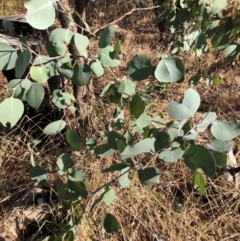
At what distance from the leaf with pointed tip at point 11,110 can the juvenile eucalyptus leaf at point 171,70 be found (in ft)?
0.86

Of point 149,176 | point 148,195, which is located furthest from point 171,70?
point 148,195

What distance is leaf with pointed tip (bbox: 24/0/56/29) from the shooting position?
0.71 meters

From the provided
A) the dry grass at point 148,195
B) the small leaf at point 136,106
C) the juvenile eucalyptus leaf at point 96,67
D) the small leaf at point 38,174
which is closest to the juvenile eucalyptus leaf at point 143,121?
the small leaf at point 136,106

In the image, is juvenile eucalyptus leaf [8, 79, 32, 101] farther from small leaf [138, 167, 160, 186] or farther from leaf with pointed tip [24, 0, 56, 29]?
small leaf [138, 167, 160, 186]

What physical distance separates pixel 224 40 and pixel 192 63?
1.68 m

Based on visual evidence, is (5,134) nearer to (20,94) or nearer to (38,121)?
(38,121)

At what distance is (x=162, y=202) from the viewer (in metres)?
1.63

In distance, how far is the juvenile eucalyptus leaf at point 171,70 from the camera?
739 mm

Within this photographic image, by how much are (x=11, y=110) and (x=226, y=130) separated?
384 millimetres

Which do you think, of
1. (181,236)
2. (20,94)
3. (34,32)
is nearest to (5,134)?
(34,32)

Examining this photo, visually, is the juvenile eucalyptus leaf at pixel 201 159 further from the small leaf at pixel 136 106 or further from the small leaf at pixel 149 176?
the small leaf at pixel 136 106

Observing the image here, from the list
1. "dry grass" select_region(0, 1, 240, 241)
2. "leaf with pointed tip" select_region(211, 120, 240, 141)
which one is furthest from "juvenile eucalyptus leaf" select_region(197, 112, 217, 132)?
"dry grass" select_region(0, 1, 240, 241)

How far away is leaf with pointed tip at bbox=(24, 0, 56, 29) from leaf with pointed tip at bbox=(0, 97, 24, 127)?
5.8 inches

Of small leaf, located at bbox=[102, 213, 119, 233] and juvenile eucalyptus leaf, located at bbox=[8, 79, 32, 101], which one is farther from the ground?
juvenile eucalyptus leaf, located at bbox=[8, 79, 32, 101]
